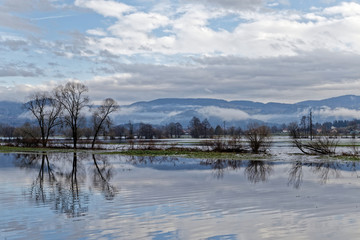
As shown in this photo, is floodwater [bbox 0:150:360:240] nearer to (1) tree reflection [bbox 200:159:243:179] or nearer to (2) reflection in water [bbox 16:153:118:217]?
(2) reflection in water [bbox 16:153:118:217]

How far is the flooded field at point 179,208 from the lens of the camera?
11.2 meters

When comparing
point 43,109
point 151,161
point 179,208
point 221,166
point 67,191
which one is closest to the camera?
point 179,208

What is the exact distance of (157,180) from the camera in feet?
78.3

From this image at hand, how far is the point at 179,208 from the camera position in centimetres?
1471

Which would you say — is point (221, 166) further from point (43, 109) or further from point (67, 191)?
point (43, 109)

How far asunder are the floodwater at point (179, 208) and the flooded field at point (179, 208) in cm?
3

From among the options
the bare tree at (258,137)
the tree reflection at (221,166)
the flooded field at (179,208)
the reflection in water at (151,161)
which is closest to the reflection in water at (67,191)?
the flooded field at (179,208)

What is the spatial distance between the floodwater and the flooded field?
1.2 inches

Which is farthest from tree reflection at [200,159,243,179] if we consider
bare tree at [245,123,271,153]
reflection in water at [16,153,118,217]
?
bare tree at [245,123,271,153]

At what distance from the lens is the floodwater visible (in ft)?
36.9

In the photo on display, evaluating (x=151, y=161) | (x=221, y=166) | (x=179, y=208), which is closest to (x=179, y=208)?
(x=179, y=208)

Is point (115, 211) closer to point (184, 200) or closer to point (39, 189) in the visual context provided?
point (184, 200)

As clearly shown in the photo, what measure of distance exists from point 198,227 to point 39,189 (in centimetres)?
1100

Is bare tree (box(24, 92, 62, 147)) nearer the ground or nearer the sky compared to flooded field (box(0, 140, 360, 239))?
nearer the sky
